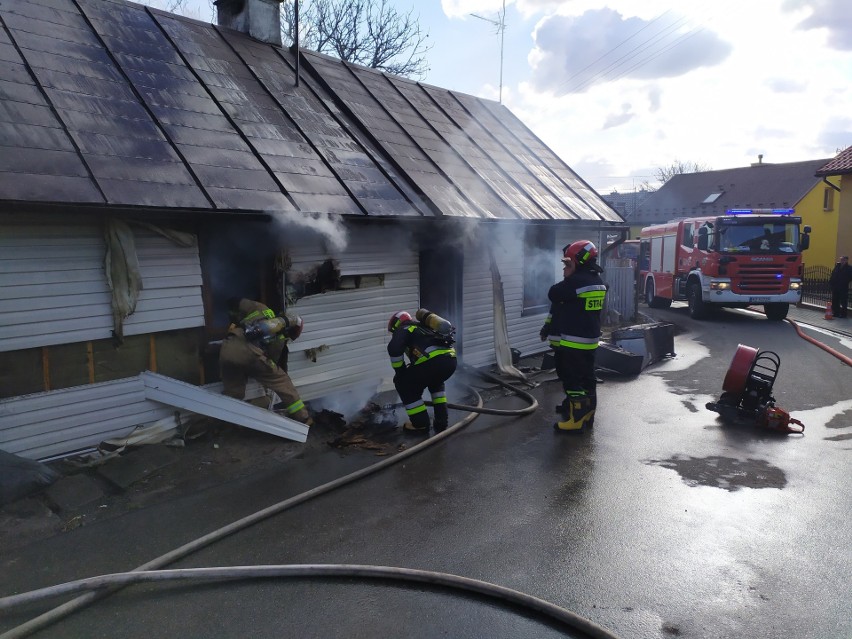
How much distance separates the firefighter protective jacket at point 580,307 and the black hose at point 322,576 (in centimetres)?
380

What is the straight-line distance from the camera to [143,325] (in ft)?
19.5

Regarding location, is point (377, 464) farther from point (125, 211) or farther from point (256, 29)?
point (256, 29)

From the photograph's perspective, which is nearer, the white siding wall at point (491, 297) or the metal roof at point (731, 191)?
the white siding wall at point (491, 297)

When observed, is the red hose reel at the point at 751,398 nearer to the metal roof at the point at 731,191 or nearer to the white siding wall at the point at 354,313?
the white siding wall at the point at 354,313

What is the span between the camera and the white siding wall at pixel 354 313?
24.6 feet

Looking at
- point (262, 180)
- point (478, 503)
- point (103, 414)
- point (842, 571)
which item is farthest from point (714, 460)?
point (103, 414)

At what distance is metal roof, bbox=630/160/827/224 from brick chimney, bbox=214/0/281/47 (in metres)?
30.2

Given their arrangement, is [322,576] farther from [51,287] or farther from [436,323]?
[51,287]

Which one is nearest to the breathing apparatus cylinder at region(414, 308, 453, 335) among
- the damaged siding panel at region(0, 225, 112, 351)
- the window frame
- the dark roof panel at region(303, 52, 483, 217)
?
the dark roof panel at region(303, 52, 483, 217)

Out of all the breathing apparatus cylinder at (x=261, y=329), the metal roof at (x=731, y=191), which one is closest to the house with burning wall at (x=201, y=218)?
the breathing apparatus cylinder at (x=261, y=329)

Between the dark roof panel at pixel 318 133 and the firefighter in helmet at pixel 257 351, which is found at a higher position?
the dark roof panel at pixel 318 133

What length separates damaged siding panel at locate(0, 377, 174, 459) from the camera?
5.20 metres

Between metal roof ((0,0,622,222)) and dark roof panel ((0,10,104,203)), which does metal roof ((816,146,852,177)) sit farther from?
dark roof panel ((0,10,104,203))

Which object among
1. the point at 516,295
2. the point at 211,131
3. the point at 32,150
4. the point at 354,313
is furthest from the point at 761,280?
the point at 32,150
